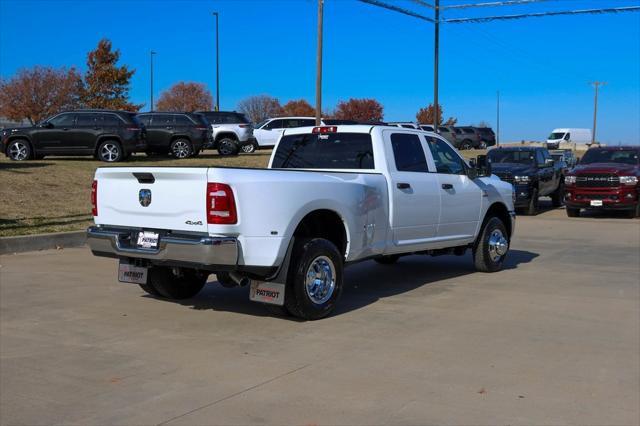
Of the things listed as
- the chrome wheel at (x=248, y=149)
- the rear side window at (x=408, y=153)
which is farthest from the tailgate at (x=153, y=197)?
the chrome wheel at (x=248, y=149)

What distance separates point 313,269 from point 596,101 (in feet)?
273

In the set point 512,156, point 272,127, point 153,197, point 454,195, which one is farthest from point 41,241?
point 272,127

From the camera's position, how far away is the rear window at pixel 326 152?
8.23m

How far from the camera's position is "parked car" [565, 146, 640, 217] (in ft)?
60.0

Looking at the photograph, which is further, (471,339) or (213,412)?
(471,339)

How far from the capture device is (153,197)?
21.7 ft

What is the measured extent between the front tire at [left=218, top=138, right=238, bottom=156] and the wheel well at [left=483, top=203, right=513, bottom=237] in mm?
19372

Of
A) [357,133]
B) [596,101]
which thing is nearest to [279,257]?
[357,133]

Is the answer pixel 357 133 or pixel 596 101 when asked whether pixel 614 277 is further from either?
pixel 596 101

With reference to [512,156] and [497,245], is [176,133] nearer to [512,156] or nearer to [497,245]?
[512,156]

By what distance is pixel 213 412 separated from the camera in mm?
4500

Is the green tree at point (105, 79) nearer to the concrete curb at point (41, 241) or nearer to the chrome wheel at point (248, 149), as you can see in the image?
the chrome wheel at point (248, 149)

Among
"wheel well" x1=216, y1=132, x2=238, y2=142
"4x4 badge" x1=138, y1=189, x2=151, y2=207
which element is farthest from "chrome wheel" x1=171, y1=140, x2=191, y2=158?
"4x4 badge" x1=138, y1=189, x2=151, y2=207

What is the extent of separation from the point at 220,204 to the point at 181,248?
21.5 inches
